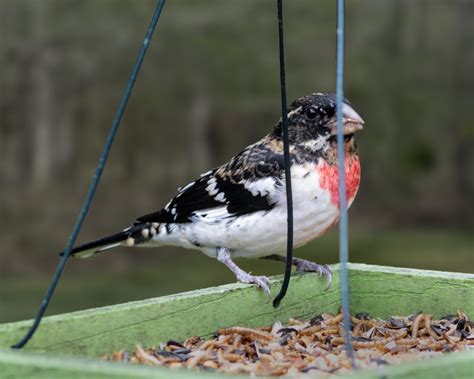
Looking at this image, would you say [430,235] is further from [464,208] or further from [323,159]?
[323,159]

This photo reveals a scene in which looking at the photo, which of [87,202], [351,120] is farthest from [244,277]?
[87,202]

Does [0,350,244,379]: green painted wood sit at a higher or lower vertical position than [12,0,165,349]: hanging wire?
lower

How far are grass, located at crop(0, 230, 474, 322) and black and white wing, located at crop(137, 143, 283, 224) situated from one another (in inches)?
147

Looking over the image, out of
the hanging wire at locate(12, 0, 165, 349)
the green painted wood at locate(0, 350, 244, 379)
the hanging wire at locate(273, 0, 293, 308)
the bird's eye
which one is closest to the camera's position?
the green painted wood at locate(0, 350, 244, 379)

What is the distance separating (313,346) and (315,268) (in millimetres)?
428

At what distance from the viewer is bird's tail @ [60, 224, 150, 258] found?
123 inches

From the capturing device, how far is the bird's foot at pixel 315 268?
298cm

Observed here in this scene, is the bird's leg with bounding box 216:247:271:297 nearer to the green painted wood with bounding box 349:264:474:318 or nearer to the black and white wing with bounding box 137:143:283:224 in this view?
the black and white wing with bounding box 137:143:283:224

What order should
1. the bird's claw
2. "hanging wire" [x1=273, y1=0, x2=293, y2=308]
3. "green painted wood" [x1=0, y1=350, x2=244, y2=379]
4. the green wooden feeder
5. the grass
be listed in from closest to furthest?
"green painted wood" [x1=0, y1=350, x2=244, y2=379]
the green wooden feeder
"hanging wire" [x1=273, y1=0, x2=293, y2=308]
the bird's claw
the grass

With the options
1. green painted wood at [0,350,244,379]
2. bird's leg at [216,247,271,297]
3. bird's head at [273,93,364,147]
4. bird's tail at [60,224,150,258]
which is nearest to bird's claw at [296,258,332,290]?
bird's leg at [216,247,271,297]

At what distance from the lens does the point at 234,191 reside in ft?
10.2

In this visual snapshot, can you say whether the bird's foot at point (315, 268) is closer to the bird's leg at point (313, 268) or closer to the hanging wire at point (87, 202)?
the bird's leg at point (313, 268)

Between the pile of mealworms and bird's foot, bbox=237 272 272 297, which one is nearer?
the pile of mealworms

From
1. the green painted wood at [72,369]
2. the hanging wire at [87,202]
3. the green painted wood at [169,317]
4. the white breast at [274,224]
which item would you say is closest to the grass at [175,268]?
the white breast at [274,224]
